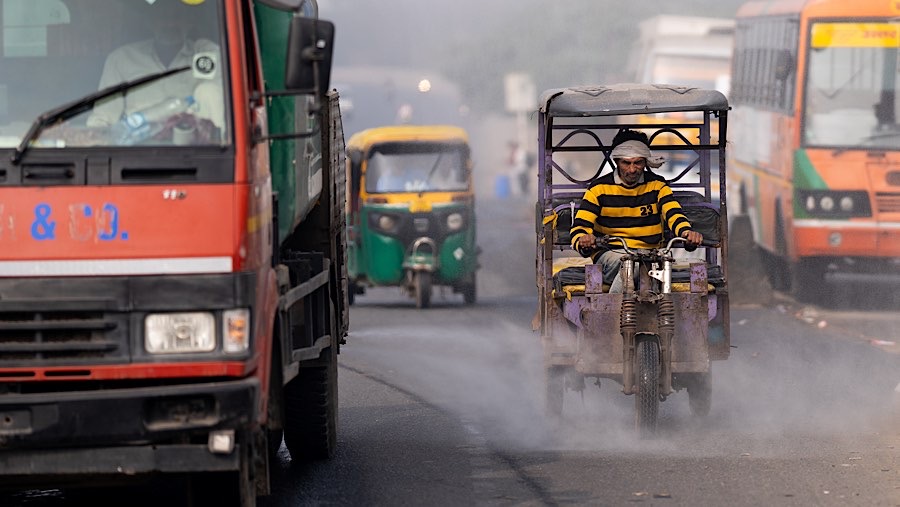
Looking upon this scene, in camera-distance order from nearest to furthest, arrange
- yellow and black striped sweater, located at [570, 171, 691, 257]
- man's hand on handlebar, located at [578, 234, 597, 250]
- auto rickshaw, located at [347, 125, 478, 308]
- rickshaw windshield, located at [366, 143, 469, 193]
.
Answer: man's hand on handlebar, located at [578, 234, 597, 250], yellow and black striped sweater, located at [570, 171, 691, 257], auto rickshaw, located at [347, 125, 478, 308], rickshaw windshield, located at [366, 143, 469, 193]

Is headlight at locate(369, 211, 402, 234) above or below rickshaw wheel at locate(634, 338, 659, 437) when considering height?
above

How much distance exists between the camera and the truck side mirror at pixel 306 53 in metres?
6.96

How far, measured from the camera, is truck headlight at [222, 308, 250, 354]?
6707 mm

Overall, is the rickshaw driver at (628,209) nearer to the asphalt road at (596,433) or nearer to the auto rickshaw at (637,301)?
the auto rickshaw at (637,301)

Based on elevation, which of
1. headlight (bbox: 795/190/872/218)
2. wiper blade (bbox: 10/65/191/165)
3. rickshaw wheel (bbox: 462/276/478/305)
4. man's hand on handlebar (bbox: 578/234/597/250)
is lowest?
rickshaw wheel (bbox: 462/276/478/305)

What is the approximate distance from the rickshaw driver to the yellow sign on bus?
34.4 feet

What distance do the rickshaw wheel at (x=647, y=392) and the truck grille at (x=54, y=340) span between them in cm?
425

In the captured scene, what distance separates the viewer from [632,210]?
10875 millimetres

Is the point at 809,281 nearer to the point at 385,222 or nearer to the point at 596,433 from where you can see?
the point at 385,222

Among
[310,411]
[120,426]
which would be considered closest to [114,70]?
[120,426]

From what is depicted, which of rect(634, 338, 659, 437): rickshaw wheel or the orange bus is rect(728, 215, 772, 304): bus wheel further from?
rect(634, 338, 659, 437): rickshaw wheel

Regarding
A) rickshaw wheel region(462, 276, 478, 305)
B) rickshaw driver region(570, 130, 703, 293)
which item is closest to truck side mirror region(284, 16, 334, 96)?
rickshaw driver region(570, 130, 703, 293)

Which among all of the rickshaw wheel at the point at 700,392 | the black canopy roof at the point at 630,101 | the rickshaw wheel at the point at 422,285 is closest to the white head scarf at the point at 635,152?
the black canopy roof at the point at 630,101

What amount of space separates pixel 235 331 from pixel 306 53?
1148mm
